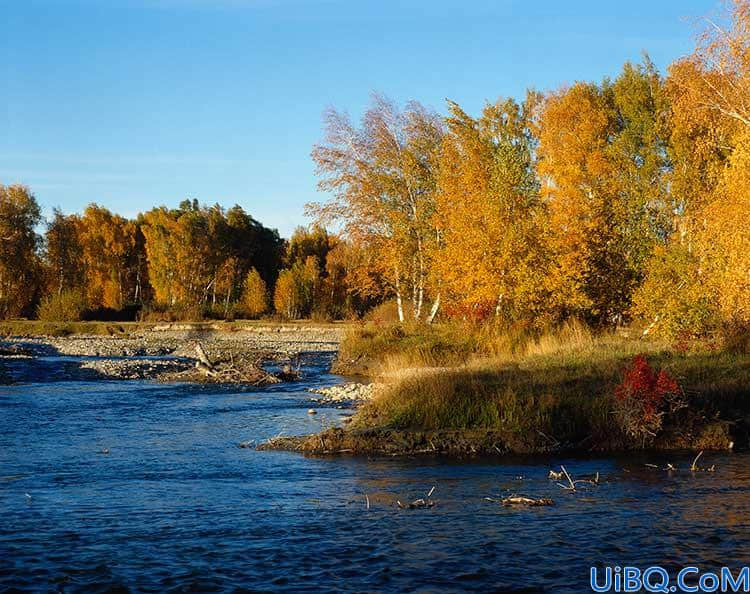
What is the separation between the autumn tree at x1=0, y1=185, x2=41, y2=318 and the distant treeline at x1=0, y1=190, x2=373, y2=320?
0.09 metres

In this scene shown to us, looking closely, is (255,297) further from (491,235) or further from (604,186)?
(491,235)

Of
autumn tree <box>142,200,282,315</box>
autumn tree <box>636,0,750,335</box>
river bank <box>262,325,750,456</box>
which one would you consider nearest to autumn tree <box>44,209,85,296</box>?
autumn tree <box>142,200,282,315</box>

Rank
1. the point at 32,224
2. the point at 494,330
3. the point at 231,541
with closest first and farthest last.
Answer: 1. the point at 231,541
2. the point at 494,330
3. the point at 32,224

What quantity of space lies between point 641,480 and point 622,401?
292 centimetres

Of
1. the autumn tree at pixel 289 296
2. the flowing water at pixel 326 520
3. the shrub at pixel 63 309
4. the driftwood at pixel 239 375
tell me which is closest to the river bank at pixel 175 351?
the driftwood at pixel 239 375

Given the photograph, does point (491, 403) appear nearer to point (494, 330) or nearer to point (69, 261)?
point (494, 330)

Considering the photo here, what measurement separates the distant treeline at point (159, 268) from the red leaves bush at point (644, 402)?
2118 inches

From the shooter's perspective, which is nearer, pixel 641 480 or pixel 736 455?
pixel 641 480

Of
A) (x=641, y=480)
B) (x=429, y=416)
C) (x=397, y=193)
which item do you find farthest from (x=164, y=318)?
(x=641, y=480)

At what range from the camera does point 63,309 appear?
65750 millimetres

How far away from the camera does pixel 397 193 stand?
4197 centimetres

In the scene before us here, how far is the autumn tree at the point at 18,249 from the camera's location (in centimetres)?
7375

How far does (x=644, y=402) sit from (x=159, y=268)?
74686mm

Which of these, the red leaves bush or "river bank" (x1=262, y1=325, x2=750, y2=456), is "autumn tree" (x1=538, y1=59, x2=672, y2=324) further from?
the red leaves bush
